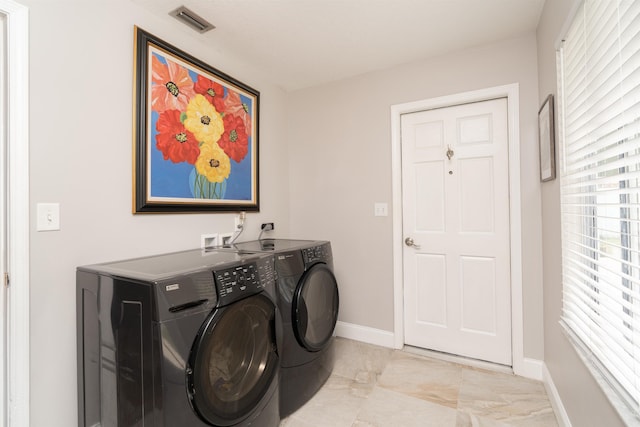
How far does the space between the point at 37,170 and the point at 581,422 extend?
8.71 feet

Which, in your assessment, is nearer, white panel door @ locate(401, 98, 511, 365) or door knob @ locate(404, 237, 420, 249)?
white panel door @ locate(401, 98, 511, 365)

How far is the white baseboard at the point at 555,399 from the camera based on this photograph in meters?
1.52

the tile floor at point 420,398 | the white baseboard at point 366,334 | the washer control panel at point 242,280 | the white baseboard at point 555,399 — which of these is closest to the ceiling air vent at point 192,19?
the washer control panel at point 242,280

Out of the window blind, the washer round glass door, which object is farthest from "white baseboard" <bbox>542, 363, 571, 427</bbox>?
the washer round glass door

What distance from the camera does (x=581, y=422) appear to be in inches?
50.5

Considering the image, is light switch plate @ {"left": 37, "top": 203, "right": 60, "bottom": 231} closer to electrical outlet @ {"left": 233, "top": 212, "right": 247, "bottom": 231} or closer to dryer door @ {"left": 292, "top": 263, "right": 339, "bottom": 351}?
electrical outlet @ {"left": 233, "top": 212, "right": 247, "bottom": 231}

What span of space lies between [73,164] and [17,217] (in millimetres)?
335

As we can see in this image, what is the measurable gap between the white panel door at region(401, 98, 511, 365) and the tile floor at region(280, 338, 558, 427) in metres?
0.25

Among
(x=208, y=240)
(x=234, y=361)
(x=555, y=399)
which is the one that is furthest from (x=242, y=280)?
(x=555, y=399)

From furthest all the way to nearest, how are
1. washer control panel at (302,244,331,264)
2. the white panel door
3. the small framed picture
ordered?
the white panel door → washer control panel at (302,244,331,264) → the small framed picture

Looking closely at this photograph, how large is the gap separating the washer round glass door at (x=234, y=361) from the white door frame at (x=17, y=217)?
80 centimetres

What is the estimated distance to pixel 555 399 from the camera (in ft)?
5.55

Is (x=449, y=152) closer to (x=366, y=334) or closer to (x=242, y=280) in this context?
(x=366, y=334)

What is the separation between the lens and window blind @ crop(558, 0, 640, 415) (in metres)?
0.90
